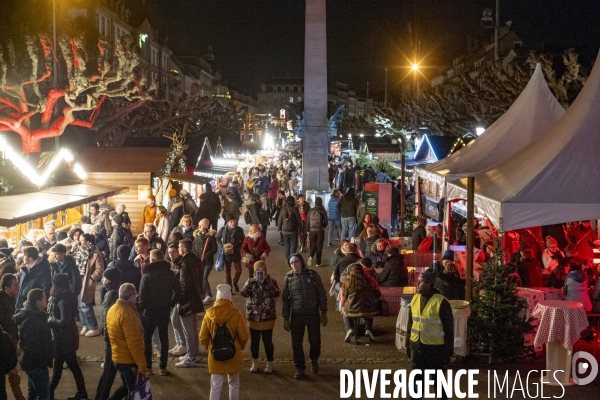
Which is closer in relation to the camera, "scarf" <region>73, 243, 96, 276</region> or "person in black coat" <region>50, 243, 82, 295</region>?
"person in black coat" <region>50, 243, 82, 295</region>

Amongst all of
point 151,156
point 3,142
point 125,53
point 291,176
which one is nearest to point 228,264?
point 3,142

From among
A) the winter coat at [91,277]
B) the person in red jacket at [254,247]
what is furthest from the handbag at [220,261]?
the winter coat at [91,277]

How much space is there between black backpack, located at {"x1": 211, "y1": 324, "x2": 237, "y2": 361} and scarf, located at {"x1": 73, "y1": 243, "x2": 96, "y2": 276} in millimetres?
4016

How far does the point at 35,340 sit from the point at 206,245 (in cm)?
584

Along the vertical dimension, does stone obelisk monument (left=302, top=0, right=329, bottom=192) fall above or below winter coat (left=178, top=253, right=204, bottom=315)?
above

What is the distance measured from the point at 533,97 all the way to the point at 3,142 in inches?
417

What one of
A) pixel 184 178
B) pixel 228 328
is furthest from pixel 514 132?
pixel 184 178

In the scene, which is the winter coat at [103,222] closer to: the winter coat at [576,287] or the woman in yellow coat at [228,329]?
the woman in yellow coat at [228,329]

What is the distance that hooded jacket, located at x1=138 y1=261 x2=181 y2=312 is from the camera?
8648 mm

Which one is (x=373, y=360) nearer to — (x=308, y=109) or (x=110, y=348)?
(x=110, y=348)

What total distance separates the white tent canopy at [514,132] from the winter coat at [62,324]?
7522mm

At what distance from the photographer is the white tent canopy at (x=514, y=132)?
1398 cm

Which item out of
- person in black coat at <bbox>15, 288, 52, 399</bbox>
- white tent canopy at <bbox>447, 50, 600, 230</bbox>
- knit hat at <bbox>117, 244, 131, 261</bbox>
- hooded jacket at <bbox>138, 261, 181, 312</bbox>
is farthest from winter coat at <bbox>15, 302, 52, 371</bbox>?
white tent canopy at <bbox>447, 50, 600, 230</bbox>

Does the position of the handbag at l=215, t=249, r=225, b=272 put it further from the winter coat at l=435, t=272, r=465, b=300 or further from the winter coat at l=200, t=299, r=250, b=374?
the winter coat at l=200, t=299, r=250, b=374
